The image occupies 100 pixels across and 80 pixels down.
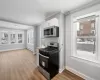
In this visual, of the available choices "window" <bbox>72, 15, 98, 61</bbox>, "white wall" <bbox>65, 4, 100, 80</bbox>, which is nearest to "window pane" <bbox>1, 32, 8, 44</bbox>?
"white wall" <bbox>65, 4, 100, 80</bbox>

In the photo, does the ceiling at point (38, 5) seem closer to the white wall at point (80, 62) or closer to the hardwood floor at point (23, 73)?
the white wall at point (80, 62)

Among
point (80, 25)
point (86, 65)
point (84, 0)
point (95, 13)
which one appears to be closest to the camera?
point (84, 0)

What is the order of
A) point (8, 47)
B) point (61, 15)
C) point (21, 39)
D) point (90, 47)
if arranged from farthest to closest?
point (21, 39), point (8, 47), point (61, 15), point (90, 47)

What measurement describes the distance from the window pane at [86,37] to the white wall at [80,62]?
34 cm

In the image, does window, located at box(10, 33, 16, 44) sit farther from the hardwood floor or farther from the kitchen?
the kitchen

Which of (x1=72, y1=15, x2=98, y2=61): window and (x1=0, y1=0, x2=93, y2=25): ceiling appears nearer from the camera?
(x1=0, y1=0, x2=93, y2=25): ceiling

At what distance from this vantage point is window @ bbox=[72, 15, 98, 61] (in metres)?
2.05

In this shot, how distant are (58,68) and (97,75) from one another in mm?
1265

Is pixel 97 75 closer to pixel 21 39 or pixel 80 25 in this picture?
pixel 80 25

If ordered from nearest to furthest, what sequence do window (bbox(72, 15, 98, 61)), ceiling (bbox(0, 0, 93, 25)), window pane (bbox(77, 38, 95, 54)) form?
ceiling (bbox(0, 0, 93, 25)) → window (bbox(72, 15, 98, 61)) → window pane (bbox(77, 38, 95, 54))

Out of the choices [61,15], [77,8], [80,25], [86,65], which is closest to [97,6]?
Answer: [77,8]

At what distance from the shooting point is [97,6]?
1864mm

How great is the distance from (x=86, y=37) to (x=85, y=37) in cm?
3

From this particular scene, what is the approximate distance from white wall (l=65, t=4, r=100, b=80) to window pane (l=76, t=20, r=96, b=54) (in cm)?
34
